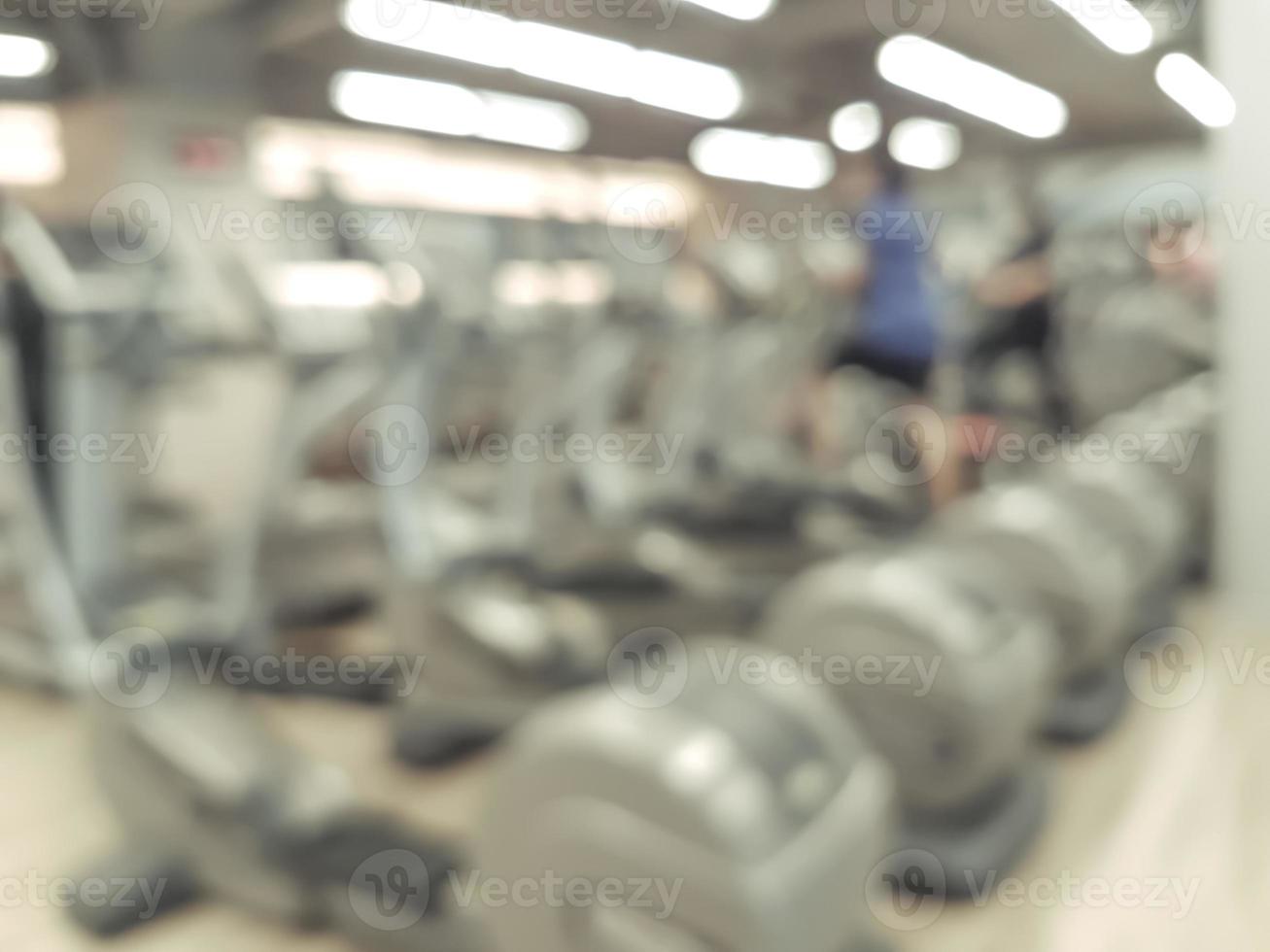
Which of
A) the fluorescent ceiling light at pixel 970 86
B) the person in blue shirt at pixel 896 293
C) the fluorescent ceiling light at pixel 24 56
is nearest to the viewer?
the person in blue shirt at pixel 896 293

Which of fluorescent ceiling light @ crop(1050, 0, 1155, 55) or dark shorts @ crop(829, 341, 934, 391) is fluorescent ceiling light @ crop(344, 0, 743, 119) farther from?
dark shorts @ crop(829, 341, 934, 391)

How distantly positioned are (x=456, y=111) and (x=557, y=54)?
3.81 feet

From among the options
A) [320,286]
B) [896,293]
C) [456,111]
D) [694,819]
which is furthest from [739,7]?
[694,819]

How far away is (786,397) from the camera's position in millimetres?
4797

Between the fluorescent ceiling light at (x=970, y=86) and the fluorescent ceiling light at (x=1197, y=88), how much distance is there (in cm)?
89

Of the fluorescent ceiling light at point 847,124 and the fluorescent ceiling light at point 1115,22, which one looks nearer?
the fluorescent ceiling light at point 1115,22

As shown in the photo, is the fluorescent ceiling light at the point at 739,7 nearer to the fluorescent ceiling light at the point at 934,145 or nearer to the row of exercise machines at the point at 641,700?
the fluorescent ceiling light at the point at 934,145

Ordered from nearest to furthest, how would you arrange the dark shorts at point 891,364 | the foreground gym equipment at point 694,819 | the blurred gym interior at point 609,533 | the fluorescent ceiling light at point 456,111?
1. the foreground gym equipment at point 694,819
2. the blurred gym interior at point 609,533
3. the dark shorts at point 891,364
4. the fluorescent ceiling light at point 456,111

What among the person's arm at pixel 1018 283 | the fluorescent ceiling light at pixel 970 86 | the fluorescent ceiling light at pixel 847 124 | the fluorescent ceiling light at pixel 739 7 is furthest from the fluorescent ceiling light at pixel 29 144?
the person's arm at pixel 1018 283

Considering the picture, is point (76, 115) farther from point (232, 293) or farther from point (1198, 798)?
point (1198, 798)

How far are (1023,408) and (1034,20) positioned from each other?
7.96ft

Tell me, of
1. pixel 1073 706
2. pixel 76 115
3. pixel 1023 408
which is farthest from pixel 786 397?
pixel 76 115

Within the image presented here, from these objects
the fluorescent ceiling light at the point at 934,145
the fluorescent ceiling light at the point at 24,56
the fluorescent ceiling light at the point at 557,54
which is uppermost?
the fluorescent ceiling light at the point at 934,145

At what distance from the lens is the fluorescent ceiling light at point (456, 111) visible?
5988 mm
